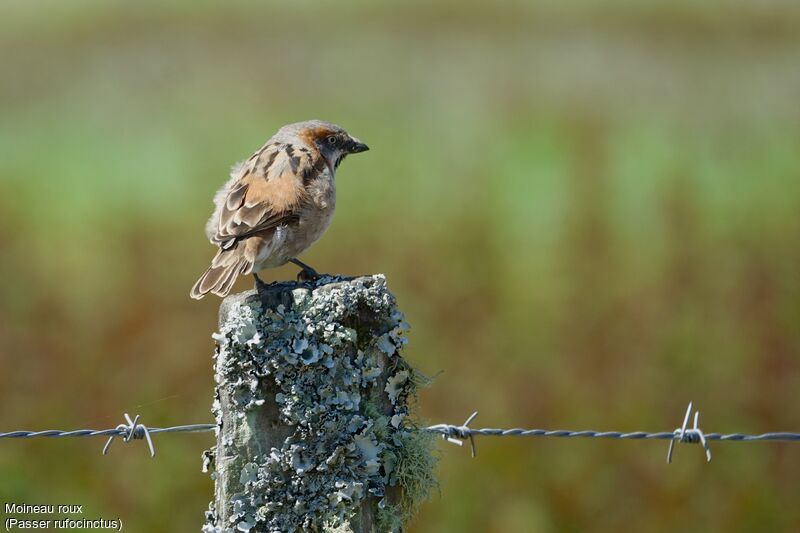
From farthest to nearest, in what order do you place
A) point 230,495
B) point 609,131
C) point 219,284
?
point 609,131 < point 219,284 < point 230,495

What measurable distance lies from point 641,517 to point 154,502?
9.91ft

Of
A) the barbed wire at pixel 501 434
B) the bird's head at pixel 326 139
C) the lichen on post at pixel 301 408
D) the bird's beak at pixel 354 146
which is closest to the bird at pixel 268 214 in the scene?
A: the bird's head at pixel 326 139

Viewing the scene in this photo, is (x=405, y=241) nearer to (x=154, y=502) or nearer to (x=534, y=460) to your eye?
(x=534, y=460)

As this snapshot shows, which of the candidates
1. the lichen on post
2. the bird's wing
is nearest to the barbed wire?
the lichen on post

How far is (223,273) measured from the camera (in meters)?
4.24

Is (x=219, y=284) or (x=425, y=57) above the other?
(x=425, y=57)

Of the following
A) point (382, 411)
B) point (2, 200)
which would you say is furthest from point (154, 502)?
point (2, 200)

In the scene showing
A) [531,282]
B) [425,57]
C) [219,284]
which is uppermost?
[425,57]

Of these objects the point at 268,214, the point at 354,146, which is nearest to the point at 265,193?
the point at 268,214

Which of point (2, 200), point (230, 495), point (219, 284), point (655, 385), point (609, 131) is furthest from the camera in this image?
point (609, 131)

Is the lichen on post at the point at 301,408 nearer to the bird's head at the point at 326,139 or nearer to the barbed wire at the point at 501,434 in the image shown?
the barbed wire at the point at 501,434

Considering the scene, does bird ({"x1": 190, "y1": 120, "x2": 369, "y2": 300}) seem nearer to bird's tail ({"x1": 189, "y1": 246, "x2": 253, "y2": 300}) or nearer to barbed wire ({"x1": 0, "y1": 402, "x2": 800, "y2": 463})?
bird's tail ({"x1": 189, "y1": 246, "x2": 253, "y2": 300})

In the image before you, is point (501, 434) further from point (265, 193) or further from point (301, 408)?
point (265, 193)

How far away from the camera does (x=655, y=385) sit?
283 inches
